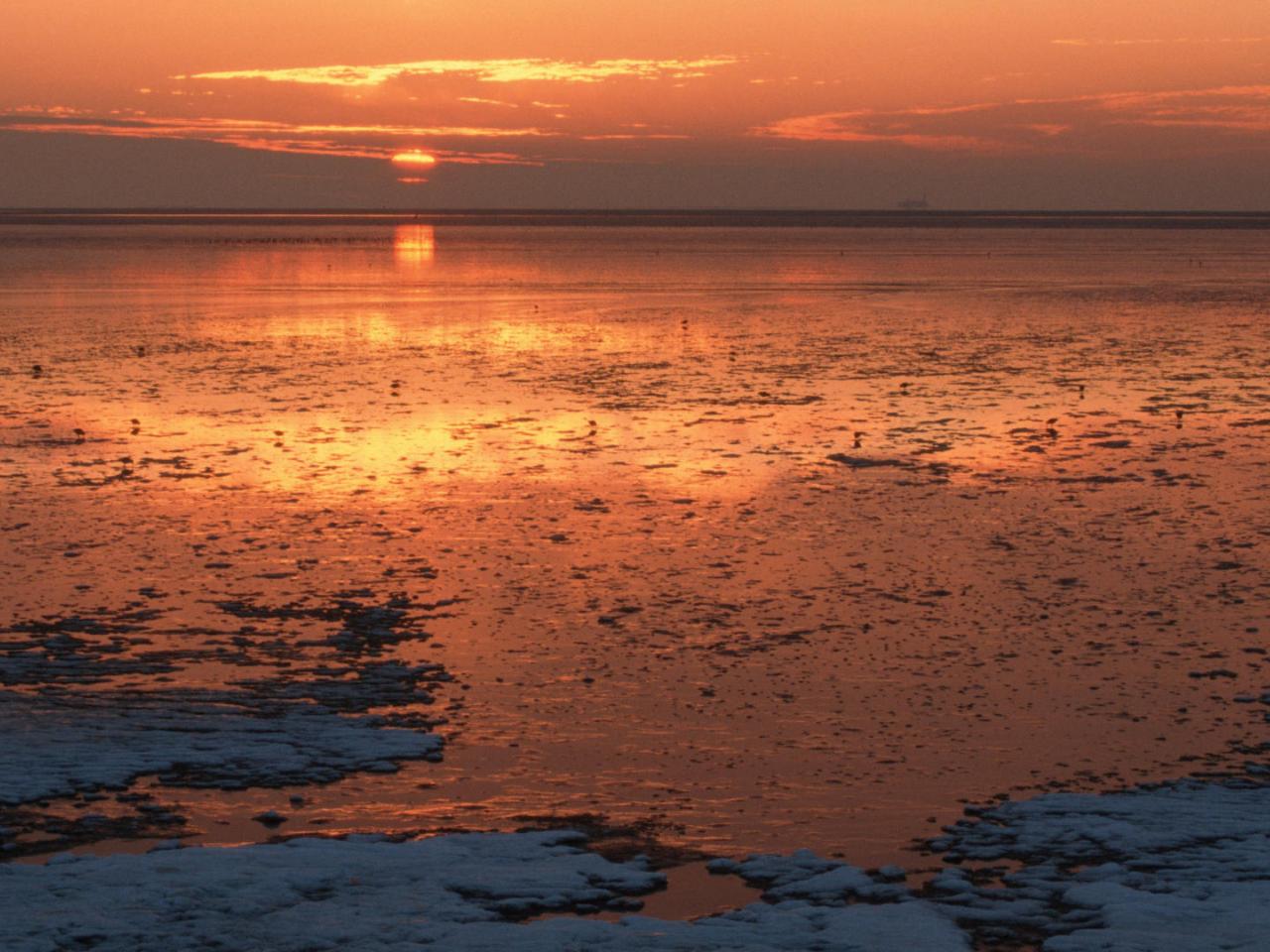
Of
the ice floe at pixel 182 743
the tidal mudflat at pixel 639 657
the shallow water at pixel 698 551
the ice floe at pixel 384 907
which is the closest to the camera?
the ice floe at pixel 384 907

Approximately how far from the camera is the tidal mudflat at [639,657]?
24.7ft

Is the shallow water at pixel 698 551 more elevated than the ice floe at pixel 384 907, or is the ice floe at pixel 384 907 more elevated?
the shallow water at pixel 698 551

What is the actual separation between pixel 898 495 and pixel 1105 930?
9.44 metres

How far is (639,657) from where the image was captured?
11.0 m

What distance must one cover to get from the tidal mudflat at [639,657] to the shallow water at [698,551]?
5 centimetres

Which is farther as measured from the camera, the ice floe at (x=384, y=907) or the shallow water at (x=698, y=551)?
the shallow water at (x=698, y=551)

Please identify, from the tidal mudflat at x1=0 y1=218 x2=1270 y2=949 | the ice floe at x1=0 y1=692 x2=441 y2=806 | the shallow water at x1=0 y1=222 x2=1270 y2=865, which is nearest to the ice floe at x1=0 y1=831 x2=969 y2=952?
the tidal mudflat at x1=0 y1=218 x2=1270 y2=949

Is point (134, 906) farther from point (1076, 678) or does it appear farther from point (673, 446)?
point (673, 446)

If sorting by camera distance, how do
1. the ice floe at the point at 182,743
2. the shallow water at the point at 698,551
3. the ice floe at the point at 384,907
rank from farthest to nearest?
the shallow water at the point at 698,551 → the ice floe at the point at 182,743 → the ice floe at the point at 384,907

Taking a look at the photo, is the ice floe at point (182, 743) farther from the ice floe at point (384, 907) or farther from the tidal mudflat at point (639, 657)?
the ice floe at point (384, 907)

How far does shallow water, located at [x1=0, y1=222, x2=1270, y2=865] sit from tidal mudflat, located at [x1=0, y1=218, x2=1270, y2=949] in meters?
0.05

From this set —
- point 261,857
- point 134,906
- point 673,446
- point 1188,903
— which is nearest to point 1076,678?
point 1188,903

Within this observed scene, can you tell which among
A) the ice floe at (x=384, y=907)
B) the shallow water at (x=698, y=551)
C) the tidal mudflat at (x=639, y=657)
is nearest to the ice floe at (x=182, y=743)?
the tidal mudflat at (x=639, y=657)

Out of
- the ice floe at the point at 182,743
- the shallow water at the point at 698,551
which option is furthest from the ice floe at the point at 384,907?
the ice floe at the point at 182,743
